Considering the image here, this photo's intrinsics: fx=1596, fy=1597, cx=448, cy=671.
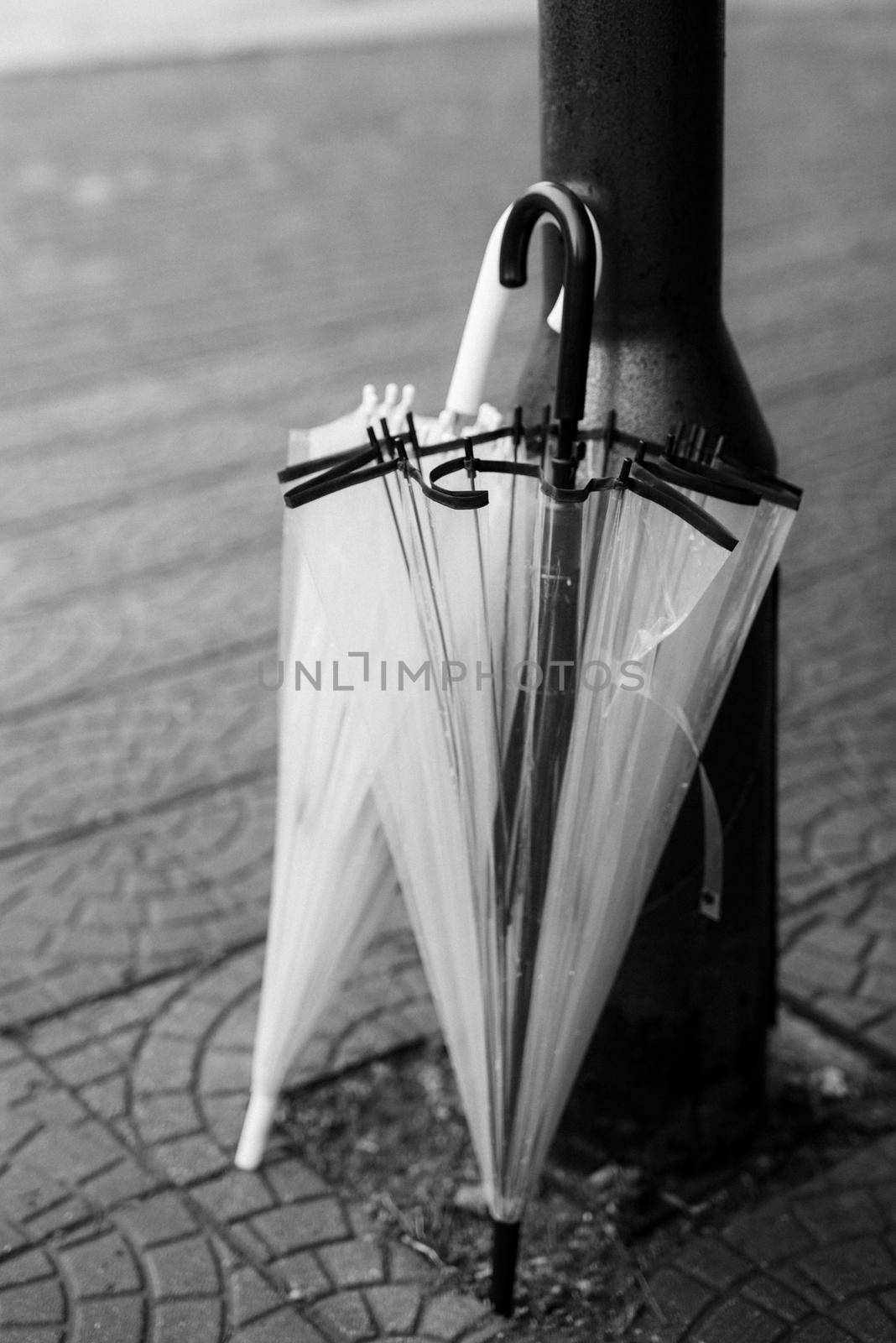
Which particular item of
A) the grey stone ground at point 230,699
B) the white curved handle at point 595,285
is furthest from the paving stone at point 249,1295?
the white curved handle at point 595,285

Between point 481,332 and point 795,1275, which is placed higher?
point 481,332

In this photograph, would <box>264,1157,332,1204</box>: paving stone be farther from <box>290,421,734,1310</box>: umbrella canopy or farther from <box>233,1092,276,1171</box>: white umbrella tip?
<box>290,421,734,1310</box>: umbrella canopy

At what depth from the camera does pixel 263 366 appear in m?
7.48

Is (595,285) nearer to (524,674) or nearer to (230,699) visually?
(524,674)

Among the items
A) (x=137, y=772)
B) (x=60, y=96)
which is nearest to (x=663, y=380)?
(x=137, y=772)

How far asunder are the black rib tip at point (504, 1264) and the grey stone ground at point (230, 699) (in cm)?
8

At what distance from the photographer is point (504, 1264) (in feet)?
8.12

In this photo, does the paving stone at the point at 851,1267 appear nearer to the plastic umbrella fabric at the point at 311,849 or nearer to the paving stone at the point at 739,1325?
the paving stone at the point at 739,1325

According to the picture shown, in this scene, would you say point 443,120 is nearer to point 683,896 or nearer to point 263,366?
point 263,366

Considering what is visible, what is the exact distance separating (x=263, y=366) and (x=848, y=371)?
269cm

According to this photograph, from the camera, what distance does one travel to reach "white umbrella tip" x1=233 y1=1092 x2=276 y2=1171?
2807 millimetres

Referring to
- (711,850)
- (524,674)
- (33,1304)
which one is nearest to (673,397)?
(524,674)

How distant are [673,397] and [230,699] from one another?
98.5 inches

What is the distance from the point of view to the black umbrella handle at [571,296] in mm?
2148
